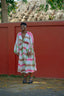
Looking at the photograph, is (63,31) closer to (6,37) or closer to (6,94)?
(6,37)

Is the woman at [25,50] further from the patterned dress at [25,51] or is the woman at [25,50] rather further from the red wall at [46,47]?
the red wall at [46,47]

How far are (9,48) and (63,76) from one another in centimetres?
207

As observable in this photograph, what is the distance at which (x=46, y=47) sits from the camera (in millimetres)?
6598

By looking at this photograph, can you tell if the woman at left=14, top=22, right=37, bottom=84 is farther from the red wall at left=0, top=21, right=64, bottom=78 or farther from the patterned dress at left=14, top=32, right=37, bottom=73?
the red wall at left=0, top=21, right=64, bottom=78

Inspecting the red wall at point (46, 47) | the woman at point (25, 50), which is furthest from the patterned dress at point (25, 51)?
the red wall at point (46, 47)

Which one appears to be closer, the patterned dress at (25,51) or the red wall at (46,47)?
the patterned dress at (25,51)

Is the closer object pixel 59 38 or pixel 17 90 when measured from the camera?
pixel 17 90

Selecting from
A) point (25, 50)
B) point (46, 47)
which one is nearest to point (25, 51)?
point (25, 50)

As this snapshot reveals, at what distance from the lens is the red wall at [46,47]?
6.48 metres

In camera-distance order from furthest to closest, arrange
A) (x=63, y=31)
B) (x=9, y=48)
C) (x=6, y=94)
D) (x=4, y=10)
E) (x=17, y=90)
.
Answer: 1. (x=4, y=10)
2. (x=9, y=48)
3. (x=63, y=31)
4. (x=17, y=90)
5. (x=6, y=94)

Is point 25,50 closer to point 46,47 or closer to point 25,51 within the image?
point 25,51

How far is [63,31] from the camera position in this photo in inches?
254

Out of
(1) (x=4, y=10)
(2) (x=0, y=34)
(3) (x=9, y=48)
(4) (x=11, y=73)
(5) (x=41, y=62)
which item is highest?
(1) (x=4, y=10)

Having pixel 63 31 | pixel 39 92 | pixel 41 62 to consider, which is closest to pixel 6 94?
pixel 39 92
